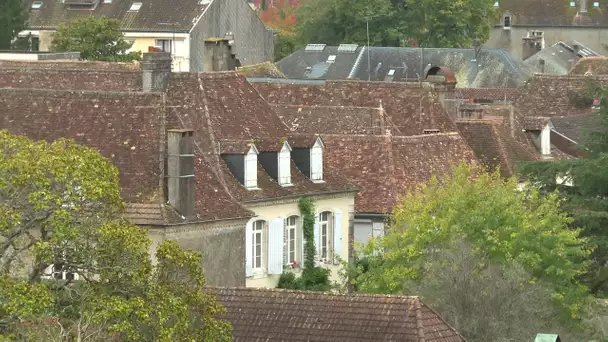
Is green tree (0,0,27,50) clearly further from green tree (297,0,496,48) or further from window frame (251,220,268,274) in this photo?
window frame (251,220,268,274)

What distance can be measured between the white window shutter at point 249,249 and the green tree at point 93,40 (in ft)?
139

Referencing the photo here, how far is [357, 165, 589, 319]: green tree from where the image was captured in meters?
48.3

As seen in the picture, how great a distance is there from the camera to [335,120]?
65188mm

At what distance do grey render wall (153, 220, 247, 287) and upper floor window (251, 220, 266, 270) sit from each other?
1649 mm

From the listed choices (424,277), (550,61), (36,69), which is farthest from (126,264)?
(550,61)

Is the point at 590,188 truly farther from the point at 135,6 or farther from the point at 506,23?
the point at 506,23

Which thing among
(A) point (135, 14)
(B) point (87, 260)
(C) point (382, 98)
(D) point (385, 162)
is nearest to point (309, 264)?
(D) point (385, 162)

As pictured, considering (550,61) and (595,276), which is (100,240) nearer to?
(595,276)

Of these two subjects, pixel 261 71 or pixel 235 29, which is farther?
pixel 235 29

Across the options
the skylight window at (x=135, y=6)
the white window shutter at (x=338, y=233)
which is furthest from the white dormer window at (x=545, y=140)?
the skylight window at (x=135, y=6)

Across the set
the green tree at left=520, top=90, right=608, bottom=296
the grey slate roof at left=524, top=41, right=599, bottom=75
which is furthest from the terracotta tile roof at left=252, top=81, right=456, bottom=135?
the grey slate roof at left=524, top=41, right=599, bottom=75

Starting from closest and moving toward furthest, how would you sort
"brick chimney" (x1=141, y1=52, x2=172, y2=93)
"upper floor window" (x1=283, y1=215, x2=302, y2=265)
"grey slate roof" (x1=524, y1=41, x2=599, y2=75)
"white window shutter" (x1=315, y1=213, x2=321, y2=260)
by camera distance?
1. "upper floor window" (x1=283, y1=215, x2=302, y2=265)
2. "brick chimney" (x1=141, y1=52, x2=172, y2=93)
3. "white window shutter" (x1=315, y1=213, x2=321, y2=260)
4. "grey slate roof" (x1=524, y1=41, x2=599, y2=75)

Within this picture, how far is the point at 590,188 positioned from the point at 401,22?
2924 inches

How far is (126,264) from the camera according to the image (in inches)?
1422
